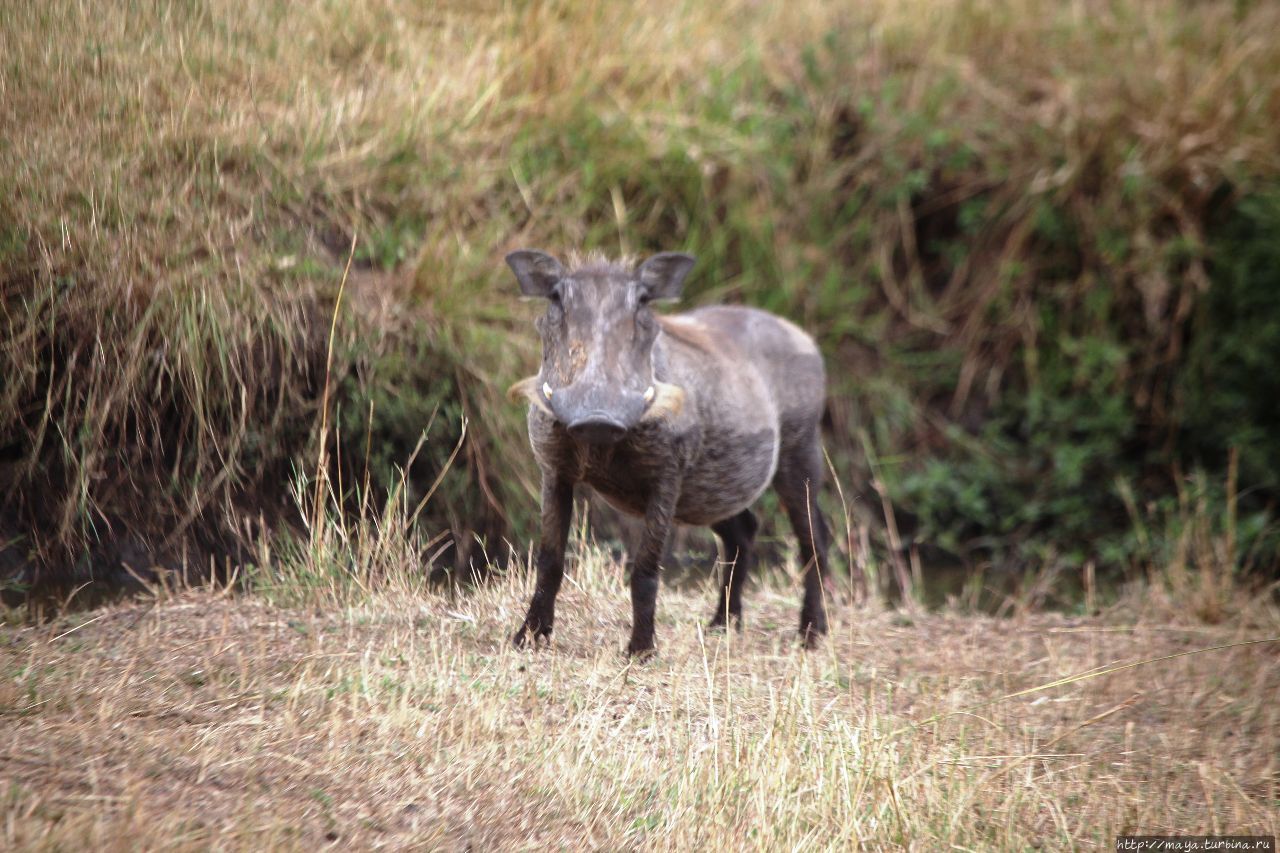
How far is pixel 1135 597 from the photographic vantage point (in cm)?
614

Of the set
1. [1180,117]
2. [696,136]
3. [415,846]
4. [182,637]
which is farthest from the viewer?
[1180,117]

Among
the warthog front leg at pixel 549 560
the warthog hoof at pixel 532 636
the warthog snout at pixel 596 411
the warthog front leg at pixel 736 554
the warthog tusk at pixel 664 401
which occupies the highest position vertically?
the warthog snout at pixel 596 411

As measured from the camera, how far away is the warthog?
412cm

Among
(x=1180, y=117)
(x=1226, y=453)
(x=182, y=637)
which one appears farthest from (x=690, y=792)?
(x=1180, y=117)

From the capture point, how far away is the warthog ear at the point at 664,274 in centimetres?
440

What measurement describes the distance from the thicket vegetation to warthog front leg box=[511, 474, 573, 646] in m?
0.93

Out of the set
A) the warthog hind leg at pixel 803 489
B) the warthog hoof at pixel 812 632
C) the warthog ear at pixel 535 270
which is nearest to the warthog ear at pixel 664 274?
the warthog ear at pixel 535 270

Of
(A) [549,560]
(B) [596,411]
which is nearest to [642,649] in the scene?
(A) [549,560]

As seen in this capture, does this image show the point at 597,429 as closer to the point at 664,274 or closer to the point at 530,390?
the point at 530,390

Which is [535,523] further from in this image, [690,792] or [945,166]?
[945,166]

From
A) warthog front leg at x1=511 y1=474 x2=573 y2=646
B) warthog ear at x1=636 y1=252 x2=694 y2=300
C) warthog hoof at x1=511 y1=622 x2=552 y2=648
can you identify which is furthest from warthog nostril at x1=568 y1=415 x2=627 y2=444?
warthog hoof at x1=511 y1=622 x2=552 y2=648

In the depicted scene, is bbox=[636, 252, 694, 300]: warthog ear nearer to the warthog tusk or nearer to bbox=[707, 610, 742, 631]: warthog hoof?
the warthog tusk

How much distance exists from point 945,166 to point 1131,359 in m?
1.72

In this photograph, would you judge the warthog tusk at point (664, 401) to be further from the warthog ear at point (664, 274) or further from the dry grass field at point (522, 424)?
the dry grass field at point (522, 424)
